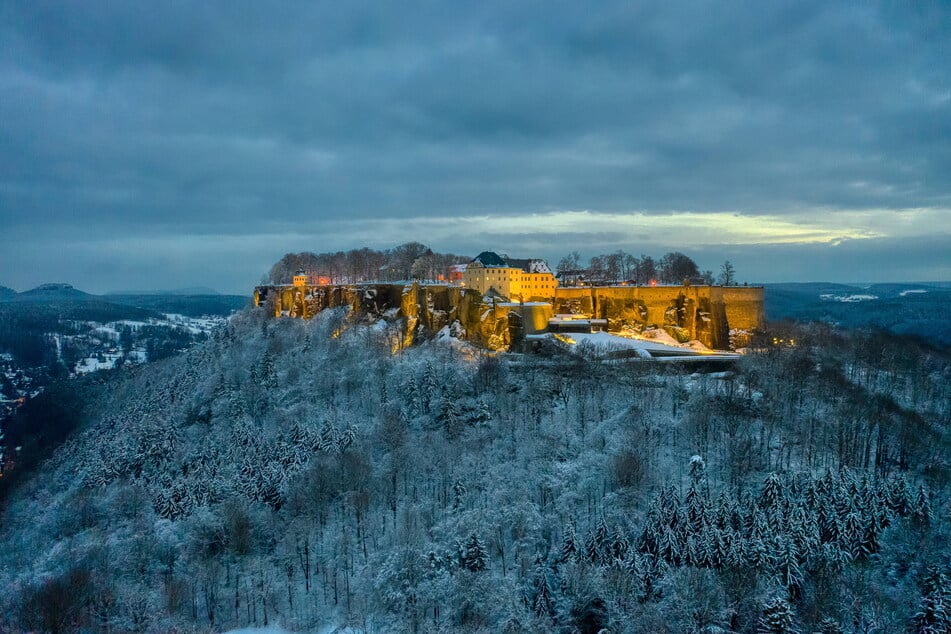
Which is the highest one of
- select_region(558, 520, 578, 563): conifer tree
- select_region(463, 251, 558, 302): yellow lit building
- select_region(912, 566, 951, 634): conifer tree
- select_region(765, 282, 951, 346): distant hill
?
select_region(463, 251, 558, 302): yellow lit building

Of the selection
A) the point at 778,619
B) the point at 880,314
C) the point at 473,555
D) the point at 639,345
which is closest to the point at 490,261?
the point at 639,345

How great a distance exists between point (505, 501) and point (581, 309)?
3752cm

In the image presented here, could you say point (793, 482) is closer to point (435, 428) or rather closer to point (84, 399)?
point (435, 428)

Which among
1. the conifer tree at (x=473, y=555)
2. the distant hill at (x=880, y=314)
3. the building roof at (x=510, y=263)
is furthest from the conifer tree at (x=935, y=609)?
the distant hill at (x=880, y=314)

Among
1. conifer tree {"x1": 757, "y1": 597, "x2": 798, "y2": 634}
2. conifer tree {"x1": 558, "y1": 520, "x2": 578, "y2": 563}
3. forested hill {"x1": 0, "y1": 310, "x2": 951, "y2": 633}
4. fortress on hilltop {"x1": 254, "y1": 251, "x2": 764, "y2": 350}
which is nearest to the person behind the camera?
conifer tree {"x1": 757, "y1": 597, "x2": 798, "y2": 634}

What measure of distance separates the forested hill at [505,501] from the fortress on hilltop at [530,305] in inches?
227

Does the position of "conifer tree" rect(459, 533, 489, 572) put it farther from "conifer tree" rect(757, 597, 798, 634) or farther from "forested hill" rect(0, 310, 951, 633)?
"conifer tree" rect(757, 597, 798, 634)

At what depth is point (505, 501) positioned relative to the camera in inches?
1630

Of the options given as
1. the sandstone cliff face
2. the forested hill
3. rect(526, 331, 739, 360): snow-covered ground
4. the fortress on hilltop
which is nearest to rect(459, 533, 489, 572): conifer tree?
the forested hill

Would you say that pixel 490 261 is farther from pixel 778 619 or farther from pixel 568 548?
pixel 778 619

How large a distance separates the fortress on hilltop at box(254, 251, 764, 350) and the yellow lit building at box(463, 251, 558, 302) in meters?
0.14

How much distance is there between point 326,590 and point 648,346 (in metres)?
40.8

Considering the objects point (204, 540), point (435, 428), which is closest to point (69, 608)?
point (204, 540)

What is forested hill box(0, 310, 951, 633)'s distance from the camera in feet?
101
